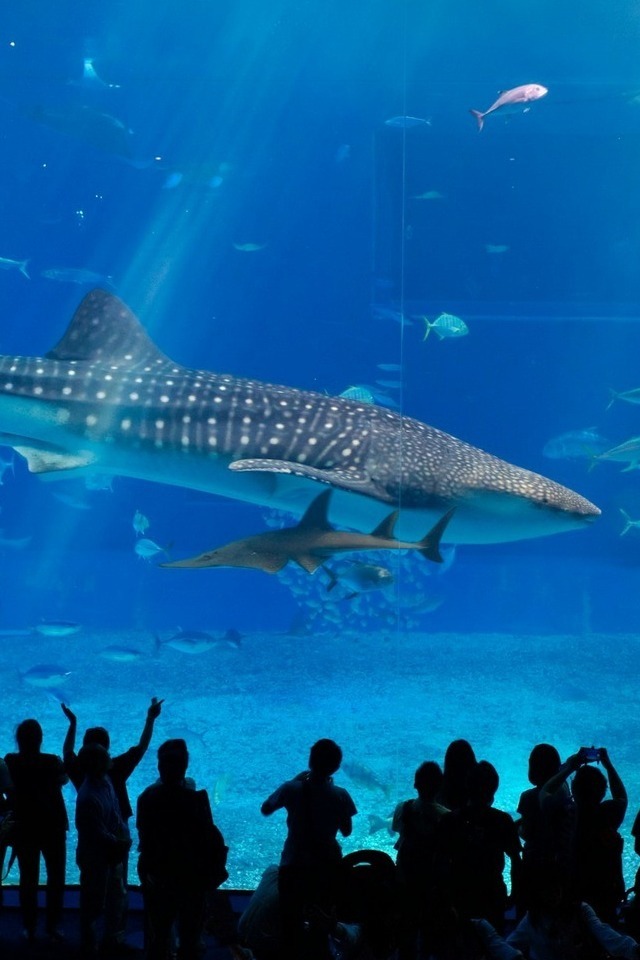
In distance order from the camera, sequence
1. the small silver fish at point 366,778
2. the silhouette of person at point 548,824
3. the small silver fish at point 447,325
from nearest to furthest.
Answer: the silhouette of person at point 548,824
the small silver fish at point 366,778
the small silver fish at point 447,325

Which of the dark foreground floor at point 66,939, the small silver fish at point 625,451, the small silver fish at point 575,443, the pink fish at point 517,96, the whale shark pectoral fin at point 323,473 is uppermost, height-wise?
the pink fish at point 517,96

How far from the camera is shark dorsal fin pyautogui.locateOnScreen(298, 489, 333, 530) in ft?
12.9

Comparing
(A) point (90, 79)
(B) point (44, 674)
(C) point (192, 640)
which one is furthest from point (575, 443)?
(A) point (90, 79)

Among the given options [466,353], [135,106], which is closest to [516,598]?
A: [466,353]

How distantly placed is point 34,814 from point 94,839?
28 cm

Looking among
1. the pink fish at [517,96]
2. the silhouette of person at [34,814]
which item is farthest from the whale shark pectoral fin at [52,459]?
the pink fish at [517,96]

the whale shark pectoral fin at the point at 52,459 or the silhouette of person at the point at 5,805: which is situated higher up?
the whale shark pectoral fin at the point at 52,459

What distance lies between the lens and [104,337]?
605 cm

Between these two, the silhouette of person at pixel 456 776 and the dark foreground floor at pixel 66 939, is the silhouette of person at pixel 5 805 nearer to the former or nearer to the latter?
the dark foreground floor at pixel 66 939

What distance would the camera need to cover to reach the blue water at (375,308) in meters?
11.4

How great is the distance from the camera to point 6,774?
2.93 m

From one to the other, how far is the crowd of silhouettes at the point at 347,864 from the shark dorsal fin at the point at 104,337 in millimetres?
3605

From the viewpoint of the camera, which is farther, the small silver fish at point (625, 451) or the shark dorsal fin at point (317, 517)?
the small silver fish at point (625, 451)

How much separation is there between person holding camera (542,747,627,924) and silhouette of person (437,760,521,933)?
232 mm
